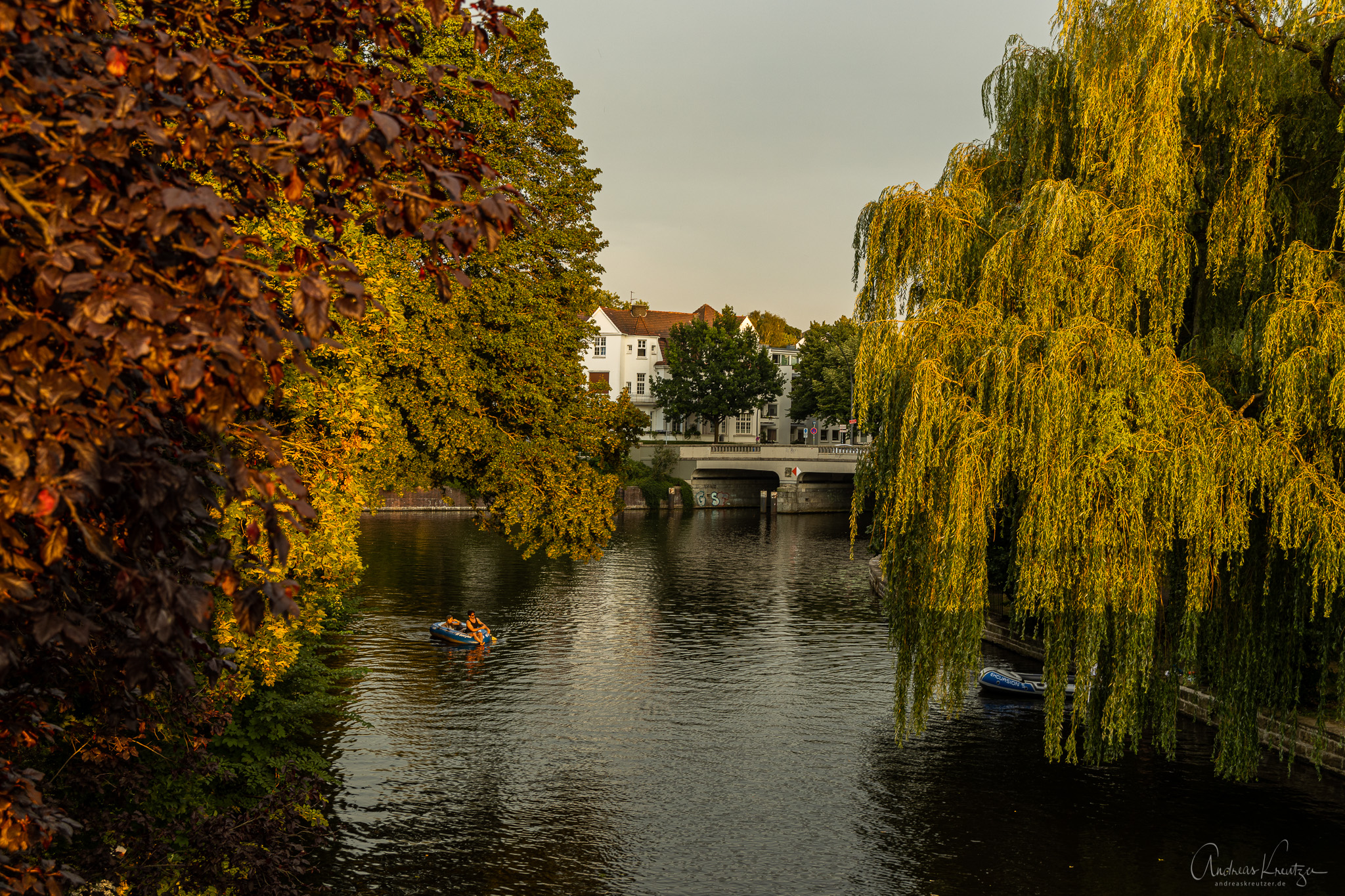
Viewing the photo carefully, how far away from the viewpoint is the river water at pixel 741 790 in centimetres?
1723

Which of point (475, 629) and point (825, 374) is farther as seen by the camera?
point (825, 374)

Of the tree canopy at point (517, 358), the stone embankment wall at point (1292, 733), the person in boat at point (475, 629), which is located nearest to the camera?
the stone embankment wall at point (1292, 733)

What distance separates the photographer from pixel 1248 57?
1634cm

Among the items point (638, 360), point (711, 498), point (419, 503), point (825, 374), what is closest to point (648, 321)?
point (638, 360)

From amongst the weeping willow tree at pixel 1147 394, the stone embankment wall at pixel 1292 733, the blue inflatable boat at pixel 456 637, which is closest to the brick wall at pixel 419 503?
the blue inflatable boat at pixel 456 637

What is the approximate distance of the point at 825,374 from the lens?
9006cm

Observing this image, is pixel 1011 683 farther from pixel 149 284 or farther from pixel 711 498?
pixel 711 498

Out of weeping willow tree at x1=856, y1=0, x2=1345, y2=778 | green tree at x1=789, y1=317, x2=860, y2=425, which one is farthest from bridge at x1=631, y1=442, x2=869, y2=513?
weeping willow tree at x1=856, y1=0, x2=1345, y2=778

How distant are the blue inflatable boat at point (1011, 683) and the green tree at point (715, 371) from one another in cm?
6648

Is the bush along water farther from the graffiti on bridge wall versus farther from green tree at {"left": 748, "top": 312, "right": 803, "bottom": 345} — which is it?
green tree at {"left": 748, "top": 312, "right": 803, "bottom": 345}

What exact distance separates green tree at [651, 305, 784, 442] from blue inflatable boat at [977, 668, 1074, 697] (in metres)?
66.5

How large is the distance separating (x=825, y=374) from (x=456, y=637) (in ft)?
204

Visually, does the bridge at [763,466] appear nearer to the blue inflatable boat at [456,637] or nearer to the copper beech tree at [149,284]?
the blue inflatable boat at [456,637]

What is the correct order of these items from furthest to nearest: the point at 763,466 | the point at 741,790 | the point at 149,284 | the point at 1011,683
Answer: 1. the point at 763,466
2. the point at 1011,683
3. the point at 741,790
4. the point at 149,284
